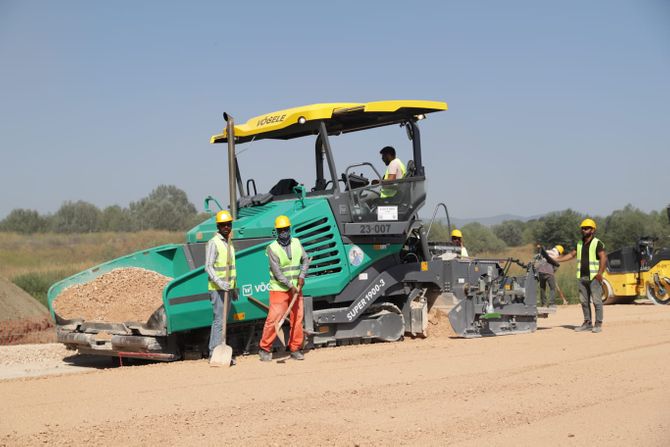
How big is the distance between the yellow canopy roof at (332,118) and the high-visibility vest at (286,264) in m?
1.77

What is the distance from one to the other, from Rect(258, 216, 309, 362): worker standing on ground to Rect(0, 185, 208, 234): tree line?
102 feet

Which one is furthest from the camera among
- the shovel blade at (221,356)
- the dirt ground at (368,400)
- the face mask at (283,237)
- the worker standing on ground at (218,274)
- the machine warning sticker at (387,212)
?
the machine warning sticker at (387,212)

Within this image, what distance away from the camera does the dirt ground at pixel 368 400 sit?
566 centimetres

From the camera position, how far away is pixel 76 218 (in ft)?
141

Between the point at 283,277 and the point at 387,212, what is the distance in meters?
1.97

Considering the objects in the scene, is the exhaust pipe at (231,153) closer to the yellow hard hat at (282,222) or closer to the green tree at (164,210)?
the yellow hard hat at (282,222)

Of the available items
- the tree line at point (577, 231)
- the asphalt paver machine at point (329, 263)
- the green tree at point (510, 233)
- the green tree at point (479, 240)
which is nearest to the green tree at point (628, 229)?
the tree line at point (577, 231)

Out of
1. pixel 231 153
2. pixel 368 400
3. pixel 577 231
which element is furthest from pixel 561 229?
pixel 368 400

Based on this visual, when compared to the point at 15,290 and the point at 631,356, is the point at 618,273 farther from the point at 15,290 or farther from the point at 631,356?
the point at 15,290

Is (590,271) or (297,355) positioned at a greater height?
(590,271)

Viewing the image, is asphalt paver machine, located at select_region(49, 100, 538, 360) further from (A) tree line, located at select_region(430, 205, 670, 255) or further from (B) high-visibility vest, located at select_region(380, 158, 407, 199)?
(A) tree line, located at select_region(430, 205, 670, 255)

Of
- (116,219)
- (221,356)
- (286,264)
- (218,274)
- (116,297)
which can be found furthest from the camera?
(116,219)

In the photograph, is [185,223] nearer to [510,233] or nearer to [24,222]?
[24,222]

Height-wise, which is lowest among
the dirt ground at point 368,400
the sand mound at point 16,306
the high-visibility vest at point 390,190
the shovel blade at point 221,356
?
the dirt ground at point 368,400
